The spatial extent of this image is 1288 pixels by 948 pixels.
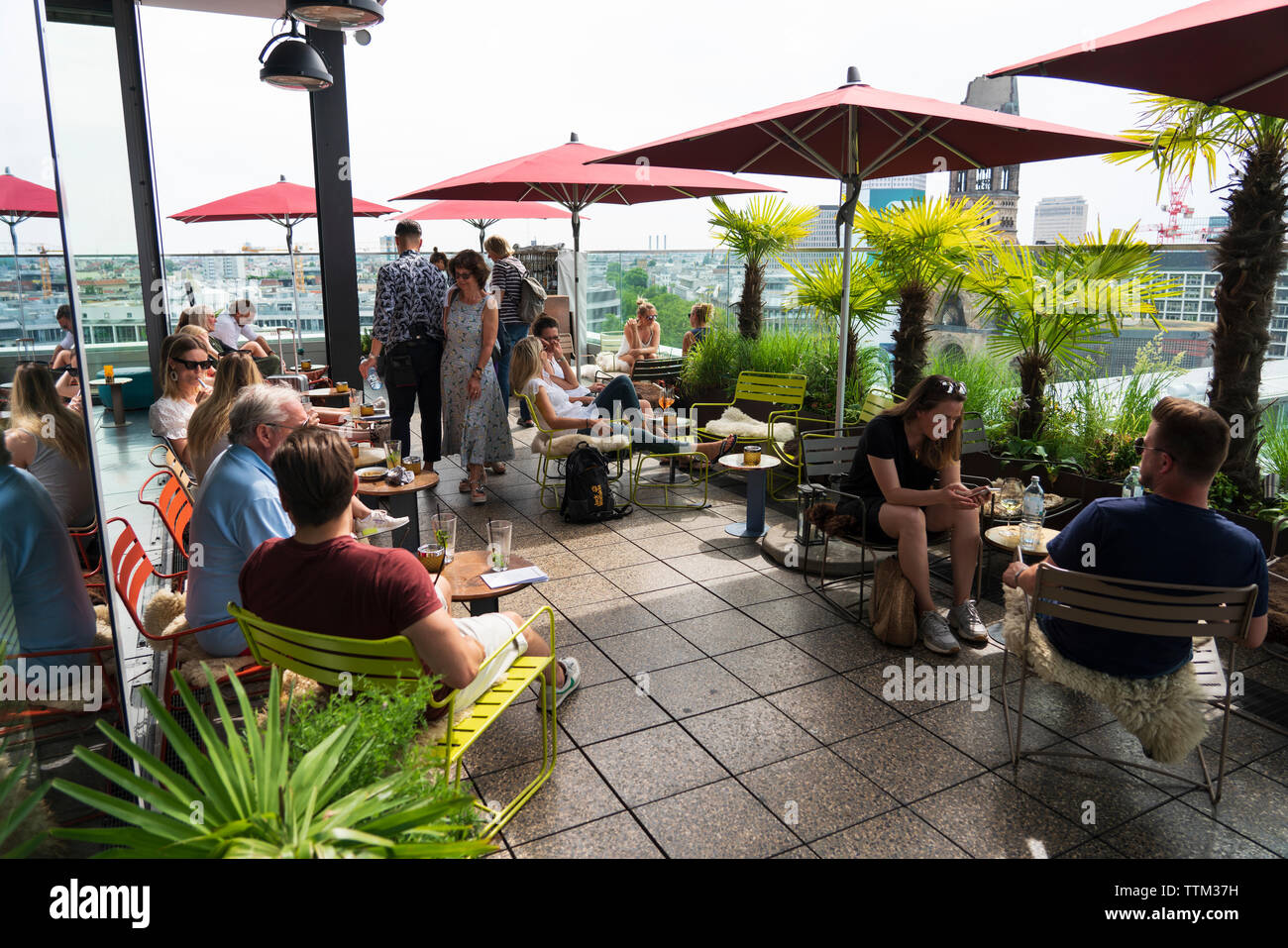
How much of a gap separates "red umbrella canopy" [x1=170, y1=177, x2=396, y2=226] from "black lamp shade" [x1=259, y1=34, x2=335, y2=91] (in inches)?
165

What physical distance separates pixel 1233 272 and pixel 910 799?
3.76m

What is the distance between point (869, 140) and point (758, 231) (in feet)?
11.2

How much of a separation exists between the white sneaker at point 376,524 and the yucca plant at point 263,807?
Answer: 73.7 inches

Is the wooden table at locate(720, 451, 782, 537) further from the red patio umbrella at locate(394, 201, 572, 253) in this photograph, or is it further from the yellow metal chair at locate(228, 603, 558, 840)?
the red patio umbrella at locate(394, 201, 572, 253)

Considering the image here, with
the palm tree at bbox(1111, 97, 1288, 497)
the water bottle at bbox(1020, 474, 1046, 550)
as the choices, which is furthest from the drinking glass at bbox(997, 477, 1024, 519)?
the palm tree at bbox(1111, 97, 1288, 497)

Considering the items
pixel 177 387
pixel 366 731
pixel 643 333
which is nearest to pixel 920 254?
pixel 643 333

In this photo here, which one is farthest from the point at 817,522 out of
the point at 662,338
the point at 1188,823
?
the point at 662,338

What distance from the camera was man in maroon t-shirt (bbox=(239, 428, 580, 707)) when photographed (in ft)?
7.44

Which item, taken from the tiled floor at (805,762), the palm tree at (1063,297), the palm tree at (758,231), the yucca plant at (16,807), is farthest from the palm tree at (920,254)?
the yucca plant at (16,807)

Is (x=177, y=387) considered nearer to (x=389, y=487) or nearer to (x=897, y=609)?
(x=389, y=487)

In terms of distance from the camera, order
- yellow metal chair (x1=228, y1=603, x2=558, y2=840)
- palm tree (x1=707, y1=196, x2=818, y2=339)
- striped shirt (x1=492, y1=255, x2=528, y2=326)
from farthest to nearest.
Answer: palm tree (x1=707, y1=196, x2=818, y2=339), striped shirt (x1=492, y1=255, x2=528, y2=326), yellow metal chair (x1=228, y1=603, x2=558, y2=840)

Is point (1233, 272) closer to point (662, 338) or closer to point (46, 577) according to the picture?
point (46, 577)

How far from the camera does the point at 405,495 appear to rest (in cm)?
509

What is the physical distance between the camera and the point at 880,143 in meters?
5.83
